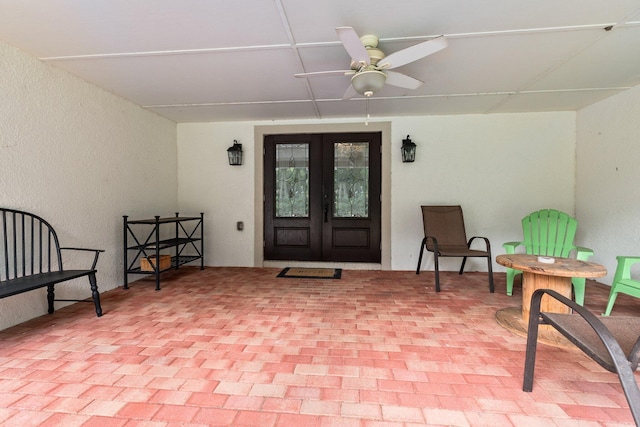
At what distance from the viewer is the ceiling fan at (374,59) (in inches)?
74.7

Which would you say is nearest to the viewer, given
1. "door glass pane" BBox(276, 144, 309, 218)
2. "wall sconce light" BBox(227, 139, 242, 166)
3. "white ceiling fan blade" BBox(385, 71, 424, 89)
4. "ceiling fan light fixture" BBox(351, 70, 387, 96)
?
"ceiling fan light fixture" BBox(351, 70, 387, 96)

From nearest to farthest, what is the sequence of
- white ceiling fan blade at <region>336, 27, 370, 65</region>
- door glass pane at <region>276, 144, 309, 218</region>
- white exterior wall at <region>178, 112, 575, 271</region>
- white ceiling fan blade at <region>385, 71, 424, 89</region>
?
white ceiling fan blade at <region>336, 27, 370, 65</region>, white ceiling fan blade at <region>385, 71, 424, 89</region>, white exterior wall at <region>178, 112, 575, 271</region>, door glass pane at <region>276, 144, 309, 218</region>

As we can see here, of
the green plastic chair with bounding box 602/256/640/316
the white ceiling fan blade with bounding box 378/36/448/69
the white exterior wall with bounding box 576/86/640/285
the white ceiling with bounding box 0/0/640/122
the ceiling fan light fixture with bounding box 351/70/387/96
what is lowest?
the green plastic chair with bounding box 602/256/640/316

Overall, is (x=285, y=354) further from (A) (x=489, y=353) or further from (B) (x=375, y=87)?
(B) (x=375, y=87)

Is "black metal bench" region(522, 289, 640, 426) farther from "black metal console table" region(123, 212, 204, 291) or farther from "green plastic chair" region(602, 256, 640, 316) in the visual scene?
"black metal console table" region(123, 212, 204, 291)

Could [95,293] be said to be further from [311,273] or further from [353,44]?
[353,44]

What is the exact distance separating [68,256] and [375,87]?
3364 millimetres

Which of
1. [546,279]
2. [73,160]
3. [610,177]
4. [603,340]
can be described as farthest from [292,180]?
[610,177]

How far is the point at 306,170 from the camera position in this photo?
4418 mm

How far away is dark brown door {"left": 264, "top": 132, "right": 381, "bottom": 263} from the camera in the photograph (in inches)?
170

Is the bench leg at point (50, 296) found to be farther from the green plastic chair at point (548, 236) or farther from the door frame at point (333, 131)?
the green plastic chair at point (548, 236)

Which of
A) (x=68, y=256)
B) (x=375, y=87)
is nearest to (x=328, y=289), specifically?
(x=375, y=87)

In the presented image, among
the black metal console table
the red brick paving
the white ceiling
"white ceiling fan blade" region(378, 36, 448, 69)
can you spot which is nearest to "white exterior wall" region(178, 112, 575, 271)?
the black metal console table

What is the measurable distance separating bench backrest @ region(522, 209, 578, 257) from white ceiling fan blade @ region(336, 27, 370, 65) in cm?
283
